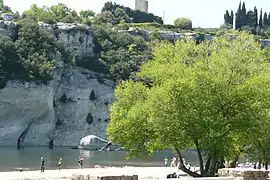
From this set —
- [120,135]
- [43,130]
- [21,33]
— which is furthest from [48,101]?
[120,135]

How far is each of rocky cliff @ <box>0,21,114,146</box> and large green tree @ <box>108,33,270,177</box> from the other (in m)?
86.8

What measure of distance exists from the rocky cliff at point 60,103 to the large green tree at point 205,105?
285ft

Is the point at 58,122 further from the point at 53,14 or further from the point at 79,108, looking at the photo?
the point at 53,14

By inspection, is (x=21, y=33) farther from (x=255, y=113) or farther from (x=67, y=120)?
(x=255, y=113)

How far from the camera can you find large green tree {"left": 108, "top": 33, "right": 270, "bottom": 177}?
3238 cm

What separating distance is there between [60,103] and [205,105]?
3966 inches

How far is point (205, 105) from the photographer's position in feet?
106

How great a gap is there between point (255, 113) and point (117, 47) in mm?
120618

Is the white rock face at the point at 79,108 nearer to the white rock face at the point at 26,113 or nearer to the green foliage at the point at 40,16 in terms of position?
the white rock face at the point at 26,113

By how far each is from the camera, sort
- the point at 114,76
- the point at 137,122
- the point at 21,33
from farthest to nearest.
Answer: the point at 114,76 → the point at 21,33 → the point at 137,122

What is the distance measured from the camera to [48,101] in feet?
410

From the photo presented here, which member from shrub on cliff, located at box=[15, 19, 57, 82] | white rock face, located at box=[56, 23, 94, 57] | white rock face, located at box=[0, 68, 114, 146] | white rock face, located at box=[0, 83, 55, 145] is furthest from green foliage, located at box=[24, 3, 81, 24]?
white rock face, located at box=[0, 83, 55, 145]

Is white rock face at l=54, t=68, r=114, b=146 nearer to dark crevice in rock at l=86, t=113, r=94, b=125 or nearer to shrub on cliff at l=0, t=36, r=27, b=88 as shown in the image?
dark crevice in rock at l=86, t=113, r=94, b=125

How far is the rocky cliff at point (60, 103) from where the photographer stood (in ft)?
395
